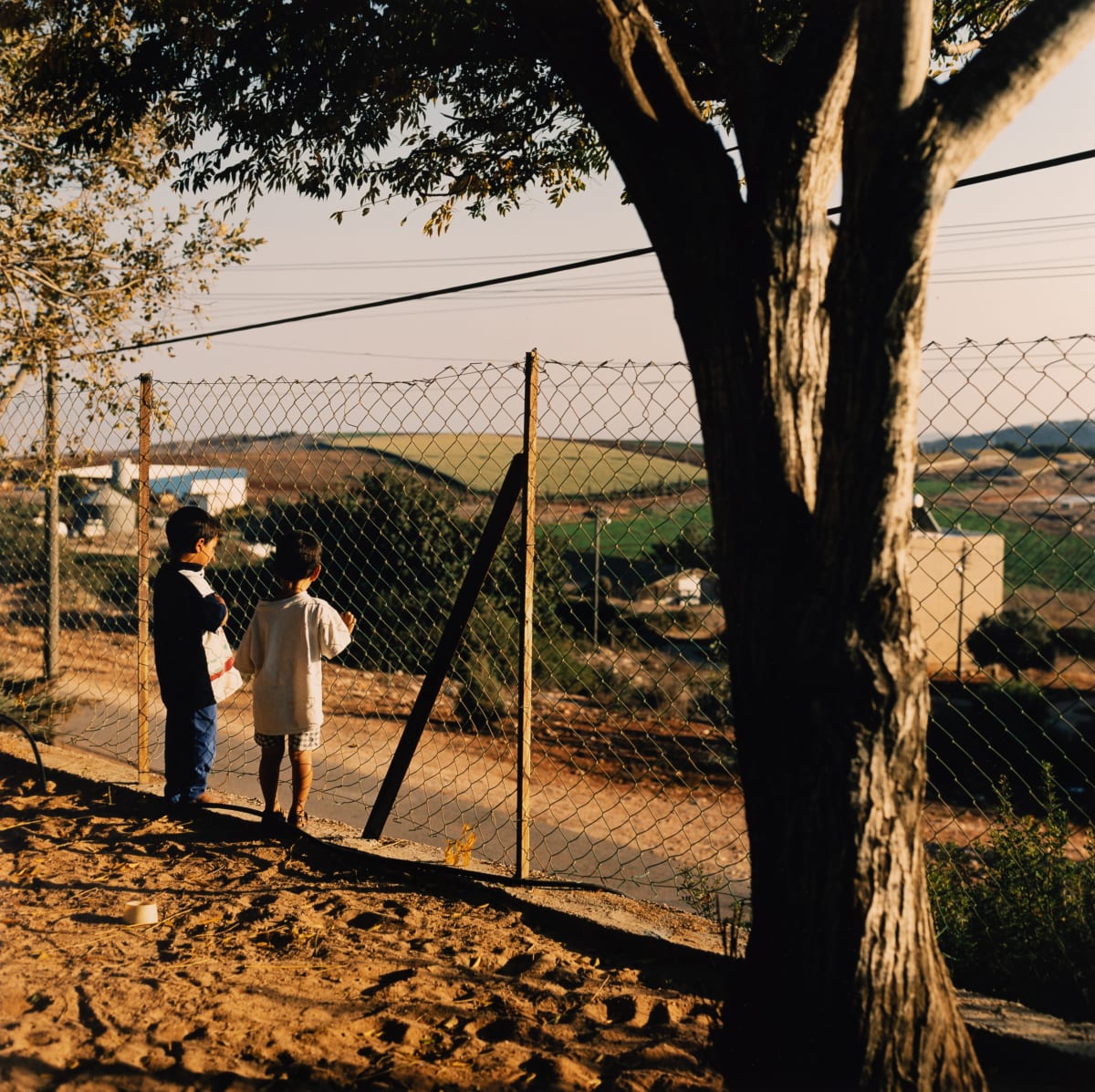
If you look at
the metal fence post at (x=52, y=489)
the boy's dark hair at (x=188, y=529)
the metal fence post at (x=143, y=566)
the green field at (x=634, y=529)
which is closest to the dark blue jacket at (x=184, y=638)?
the boy's dark hair at (x=188, y=529)

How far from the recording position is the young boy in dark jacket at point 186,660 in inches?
186

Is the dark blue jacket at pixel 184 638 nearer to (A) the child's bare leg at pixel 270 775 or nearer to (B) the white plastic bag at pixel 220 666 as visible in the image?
(B) the white plastic bag at pixel 220 666

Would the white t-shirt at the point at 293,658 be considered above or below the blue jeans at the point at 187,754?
above

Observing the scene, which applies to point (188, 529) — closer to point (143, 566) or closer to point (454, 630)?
point (143, 566)

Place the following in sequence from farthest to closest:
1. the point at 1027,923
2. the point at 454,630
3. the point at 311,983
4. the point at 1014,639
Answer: the point at 1014,639 → the point at 454,630 → the point at 1027,923 → the point at 311,983

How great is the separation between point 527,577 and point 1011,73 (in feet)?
7.01

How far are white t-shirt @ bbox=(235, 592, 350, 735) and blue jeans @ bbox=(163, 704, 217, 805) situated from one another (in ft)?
1.70

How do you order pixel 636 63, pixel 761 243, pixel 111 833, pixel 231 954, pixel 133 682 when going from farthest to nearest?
pixel 133 682
pixel 111 833
pixel 231 954
pixel 636 63
pixel 761 243

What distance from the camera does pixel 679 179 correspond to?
234cm

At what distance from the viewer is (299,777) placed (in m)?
4.37

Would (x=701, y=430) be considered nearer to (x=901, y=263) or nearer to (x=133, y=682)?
(x=901, y=263)

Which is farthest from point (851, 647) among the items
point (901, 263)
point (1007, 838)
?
point (1007, 838)

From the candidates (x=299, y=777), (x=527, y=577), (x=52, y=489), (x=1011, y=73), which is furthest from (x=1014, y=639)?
(x=1011, y=73)

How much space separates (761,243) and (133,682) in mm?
9161
